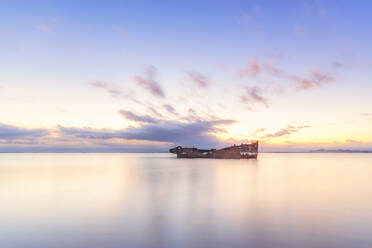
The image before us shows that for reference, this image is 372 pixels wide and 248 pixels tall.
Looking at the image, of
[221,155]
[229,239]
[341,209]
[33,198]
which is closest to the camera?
[229,239]

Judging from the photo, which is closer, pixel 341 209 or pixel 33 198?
pixel 341 209

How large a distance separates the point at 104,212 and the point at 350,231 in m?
13.2

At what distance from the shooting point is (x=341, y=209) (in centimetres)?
1673

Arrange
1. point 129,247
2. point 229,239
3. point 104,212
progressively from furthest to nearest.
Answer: point 104,212, point 229,239, point 129,247

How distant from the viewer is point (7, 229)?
1199 cm

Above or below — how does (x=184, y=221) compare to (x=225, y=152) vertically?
below

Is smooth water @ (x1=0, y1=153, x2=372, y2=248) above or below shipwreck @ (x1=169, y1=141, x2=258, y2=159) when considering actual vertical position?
below

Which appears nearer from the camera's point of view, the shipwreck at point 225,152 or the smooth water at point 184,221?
the smooth water at point 184,221

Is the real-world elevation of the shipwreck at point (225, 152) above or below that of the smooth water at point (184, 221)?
above

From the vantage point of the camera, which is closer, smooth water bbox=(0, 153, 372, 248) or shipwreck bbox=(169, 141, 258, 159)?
smooth water bbox=(0, 153, 372, 248)

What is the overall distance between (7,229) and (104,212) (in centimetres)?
504

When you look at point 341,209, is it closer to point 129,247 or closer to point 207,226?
point 207,226

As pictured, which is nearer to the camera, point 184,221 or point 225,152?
point 184,221

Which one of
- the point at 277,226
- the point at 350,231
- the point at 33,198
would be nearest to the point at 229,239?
the point at 277,226
